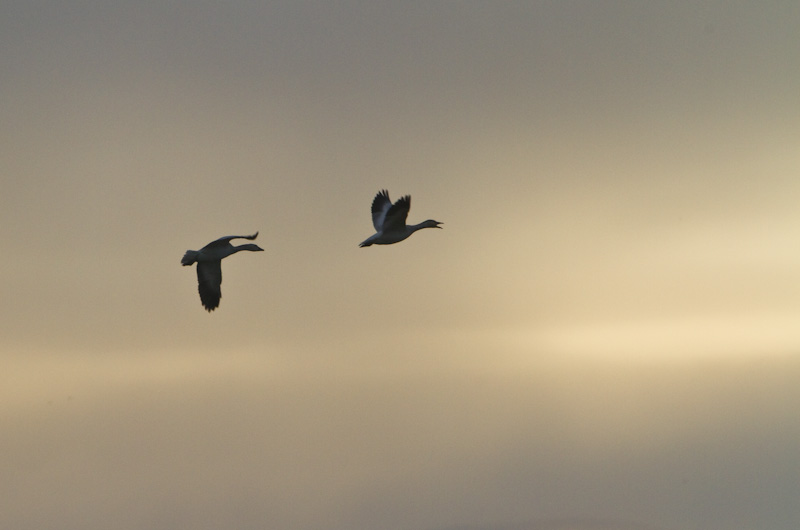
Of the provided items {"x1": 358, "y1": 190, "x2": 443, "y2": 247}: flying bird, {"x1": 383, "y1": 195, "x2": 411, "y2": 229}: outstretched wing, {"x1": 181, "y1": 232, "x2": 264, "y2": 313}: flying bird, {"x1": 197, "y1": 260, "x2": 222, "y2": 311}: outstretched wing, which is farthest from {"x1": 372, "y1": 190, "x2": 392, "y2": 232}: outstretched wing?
{"x1": 197, "y1": 260, "x2": 222, "y2": 311}: outstretched wing

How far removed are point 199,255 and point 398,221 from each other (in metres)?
8.75

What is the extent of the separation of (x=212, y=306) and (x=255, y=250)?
3.39 m

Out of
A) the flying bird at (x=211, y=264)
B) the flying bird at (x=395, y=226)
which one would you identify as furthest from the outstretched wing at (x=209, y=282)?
the flying bird at (x=395, y=226)

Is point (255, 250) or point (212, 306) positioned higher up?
point (255, 250)

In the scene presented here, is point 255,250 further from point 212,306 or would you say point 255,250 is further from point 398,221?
point 398,221

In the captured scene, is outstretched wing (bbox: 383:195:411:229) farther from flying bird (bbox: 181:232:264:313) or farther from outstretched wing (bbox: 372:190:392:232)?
flying bird (bbox: 181:232:264:313)

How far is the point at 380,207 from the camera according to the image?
4188cm

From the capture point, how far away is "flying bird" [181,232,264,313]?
37406mm

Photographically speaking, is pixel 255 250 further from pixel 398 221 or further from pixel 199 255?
pixel 398 221

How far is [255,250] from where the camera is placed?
38594 millimetres

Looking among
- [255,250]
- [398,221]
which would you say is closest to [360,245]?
[398,221]

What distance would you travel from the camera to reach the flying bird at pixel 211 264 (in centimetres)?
3741

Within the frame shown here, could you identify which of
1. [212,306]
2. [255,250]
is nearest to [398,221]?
[255,250]

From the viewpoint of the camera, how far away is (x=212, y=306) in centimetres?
3944
